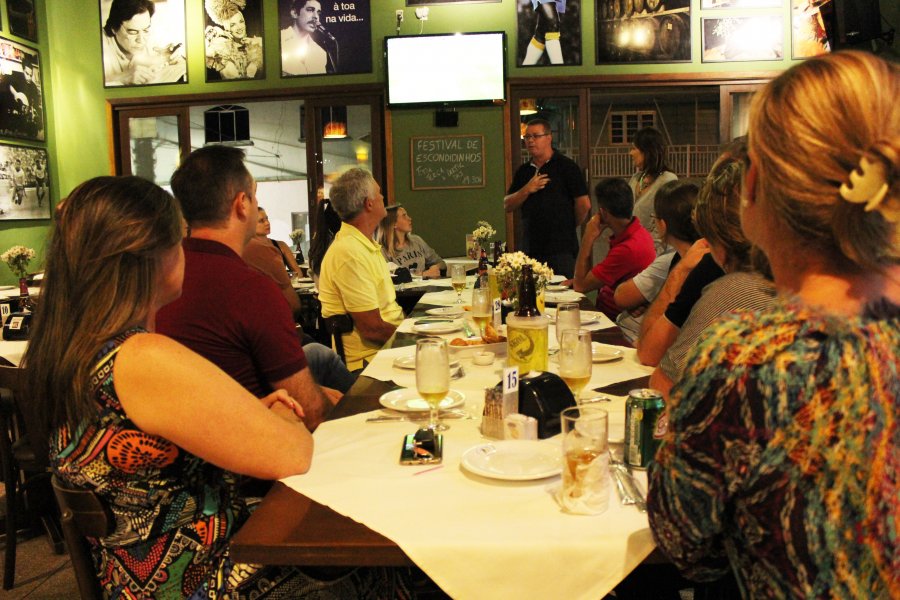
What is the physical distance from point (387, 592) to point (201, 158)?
1390mm

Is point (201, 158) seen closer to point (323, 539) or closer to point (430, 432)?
point (430, 432)

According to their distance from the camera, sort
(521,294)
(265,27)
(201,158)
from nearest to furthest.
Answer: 1. (521,294)
2. (201,158)
3. (265,27)

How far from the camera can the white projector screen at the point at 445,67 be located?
7.08 meters

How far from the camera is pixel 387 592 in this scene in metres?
1.49

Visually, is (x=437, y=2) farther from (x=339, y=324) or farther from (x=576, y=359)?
(x=576, y=359)

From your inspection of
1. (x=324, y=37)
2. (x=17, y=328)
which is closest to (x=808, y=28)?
(x=324, y=37)

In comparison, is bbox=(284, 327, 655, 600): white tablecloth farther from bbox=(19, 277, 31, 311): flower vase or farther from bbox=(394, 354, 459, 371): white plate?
bbox=(19, 277, 31, 311): flower vase

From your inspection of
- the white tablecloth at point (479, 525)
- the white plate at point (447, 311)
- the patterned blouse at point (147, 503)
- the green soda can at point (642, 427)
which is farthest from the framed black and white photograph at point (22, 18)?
the green soda can at point (642, 427)

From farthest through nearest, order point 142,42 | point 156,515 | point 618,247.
Answer: point 142,42 < point 618,247 < point 156,515

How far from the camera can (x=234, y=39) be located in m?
7.35

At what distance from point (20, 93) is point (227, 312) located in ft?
21.6

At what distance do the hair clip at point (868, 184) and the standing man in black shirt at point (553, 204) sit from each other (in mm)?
5408

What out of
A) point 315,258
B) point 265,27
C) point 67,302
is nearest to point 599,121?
point 265,27

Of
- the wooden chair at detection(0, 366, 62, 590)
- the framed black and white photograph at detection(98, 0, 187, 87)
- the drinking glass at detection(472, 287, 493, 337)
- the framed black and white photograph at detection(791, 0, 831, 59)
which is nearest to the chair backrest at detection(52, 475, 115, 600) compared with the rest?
the wooden chair at detection(0, 366, 62, 590)
